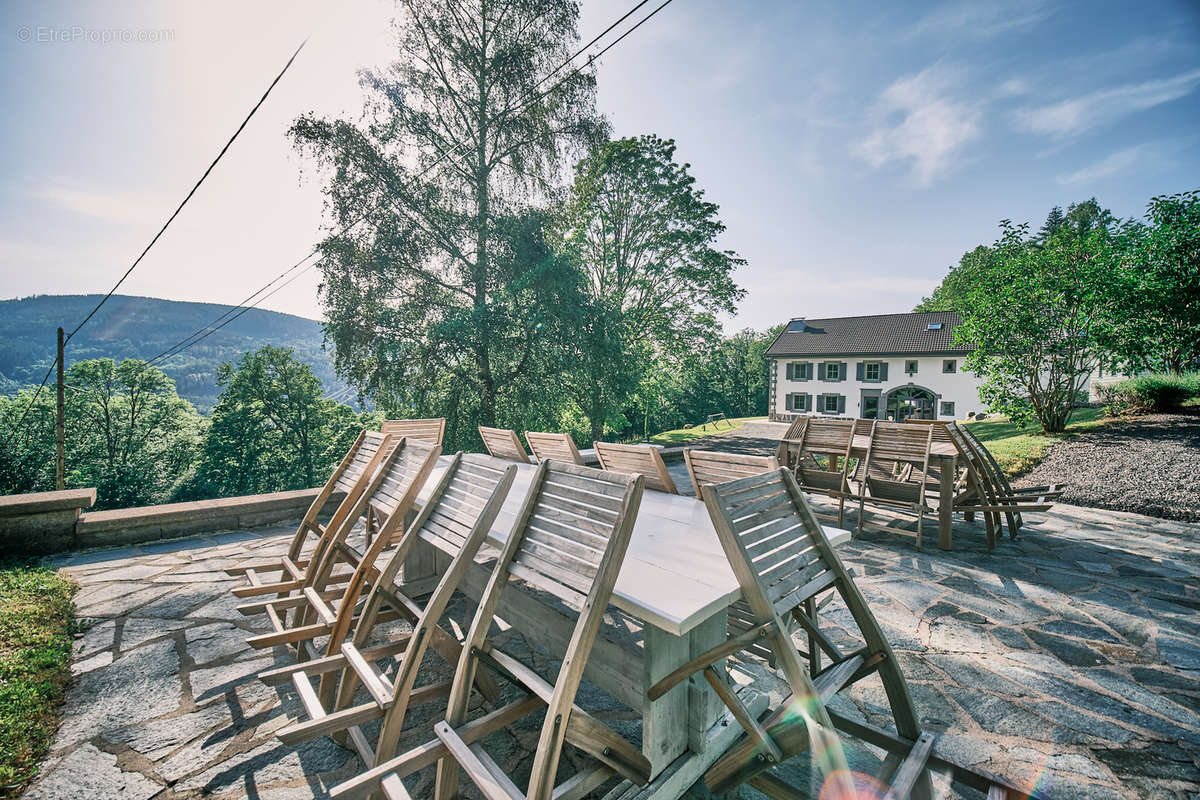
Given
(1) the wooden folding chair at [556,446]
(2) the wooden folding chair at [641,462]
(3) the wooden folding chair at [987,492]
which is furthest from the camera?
(3) the wooden folding chair at [987,492]

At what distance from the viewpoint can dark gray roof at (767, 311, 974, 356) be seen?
2497cm

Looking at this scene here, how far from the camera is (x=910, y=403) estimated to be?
25047 mm

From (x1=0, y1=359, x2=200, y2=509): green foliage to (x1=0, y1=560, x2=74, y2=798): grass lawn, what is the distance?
23368 millimetres

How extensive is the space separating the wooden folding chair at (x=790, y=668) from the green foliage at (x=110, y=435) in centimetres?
2770

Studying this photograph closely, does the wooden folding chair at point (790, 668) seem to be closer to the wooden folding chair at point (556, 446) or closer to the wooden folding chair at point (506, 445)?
the wooden folding chair at point (556, 446)

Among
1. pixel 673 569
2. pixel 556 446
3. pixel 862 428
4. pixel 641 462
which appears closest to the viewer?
pixel 673 569

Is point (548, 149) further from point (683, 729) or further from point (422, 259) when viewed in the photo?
point (683, 729)

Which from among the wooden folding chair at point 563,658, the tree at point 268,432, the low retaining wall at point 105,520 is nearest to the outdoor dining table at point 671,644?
the wooden folding chair at point 563,658

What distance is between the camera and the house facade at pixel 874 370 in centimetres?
2375

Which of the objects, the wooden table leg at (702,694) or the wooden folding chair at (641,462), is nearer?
the wooden table leg at (702,694)

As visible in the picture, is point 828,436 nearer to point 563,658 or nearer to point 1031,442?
point 563,658

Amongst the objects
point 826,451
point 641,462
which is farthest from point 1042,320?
point 641,462

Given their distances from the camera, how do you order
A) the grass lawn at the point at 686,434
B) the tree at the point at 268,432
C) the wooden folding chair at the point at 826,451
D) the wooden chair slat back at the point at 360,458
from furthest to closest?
the tree at the point at 268,432
the grass lawn at the point at 686,434
the wooden folding chair at the point at 826,451
the wooden chair slat back at the point at 360,458

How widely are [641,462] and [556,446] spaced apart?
1.02m
